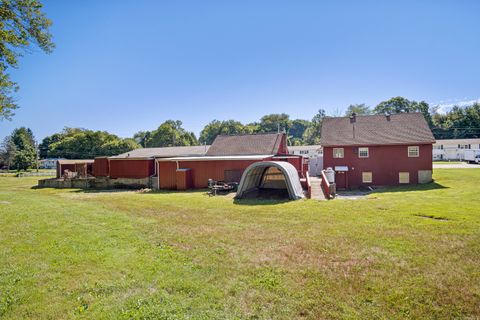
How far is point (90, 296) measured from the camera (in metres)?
4.68

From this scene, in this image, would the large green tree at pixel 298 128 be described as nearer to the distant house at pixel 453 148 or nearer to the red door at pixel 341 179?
the distant house at pixel 453 148

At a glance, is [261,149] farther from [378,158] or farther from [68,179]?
[68,179]

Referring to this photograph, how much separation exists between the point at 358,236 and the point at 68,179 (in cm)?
2998

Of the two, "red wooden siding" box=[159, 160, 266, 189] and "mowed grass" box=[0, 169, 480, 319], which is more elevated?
"red wooden siding" box=[159, 160, 266, 189]

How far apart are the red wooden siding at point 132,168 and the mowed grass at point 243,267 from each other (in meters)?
16.0

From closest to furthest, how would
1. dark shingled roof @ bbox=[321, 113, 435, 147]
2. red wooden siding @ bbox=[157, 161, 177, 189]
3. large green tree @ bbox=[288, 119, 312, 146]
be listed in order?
red wooden siding @ bbox=[157, 161, 177, 189] < dark shingled roof @ bbox=[321, 113, 435, 147] < large green tree @ bbox=[288, 119, 312, 146]

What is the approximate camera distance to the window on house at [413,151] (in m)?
24.0

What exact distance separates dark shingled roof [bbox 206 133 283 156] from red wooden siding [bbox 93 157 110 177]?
1084cm

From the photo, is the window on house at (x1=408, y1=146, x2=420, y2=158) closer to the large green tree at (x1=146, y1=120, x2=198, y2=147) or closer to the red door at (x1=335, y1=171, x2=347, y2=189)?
the red door at (x1=335, y1=171, x2=347, y2=189)

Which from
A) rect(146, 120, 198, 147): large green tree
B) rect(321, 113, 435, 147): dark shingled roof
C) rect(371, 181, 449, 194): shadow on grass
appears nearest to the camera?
rect(371, 181, 449, 194): shadow on grass

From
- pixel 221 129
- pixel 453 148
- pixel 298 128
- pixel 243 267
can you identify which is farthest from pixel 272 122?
pixel 243 267

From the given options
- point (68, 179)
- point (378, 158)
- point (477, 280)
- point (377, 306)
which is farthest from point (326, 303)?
point (68, 179)

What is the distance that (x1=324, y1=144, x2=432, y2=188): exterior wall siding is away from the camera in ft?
78.5

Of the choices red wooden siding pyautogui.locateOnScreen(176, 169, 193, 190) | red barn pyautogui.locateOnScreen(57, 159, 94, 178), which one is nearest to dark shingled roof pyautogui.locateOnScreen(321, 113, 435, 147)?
red wooden siding pyautogui.locateOnScreen(176, 169, 193, 190)
